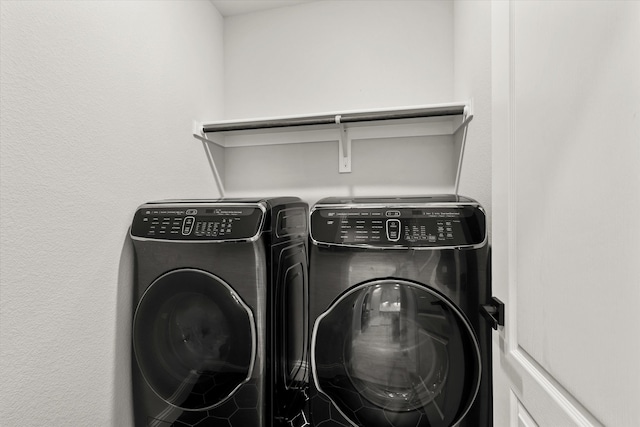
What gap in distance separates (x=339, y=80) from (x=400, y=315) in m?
1.49

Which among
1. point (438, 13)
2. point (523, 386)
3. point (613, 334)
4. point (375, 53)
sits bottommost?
point (523, 386)

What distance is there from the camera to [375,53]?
191 cm

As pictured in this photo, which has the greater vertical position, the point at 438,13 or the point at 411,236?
the point at 438,13

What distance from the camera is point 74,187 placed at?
42.2 inches

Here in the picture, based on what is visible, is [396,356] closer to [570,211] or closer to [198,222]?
[570,211]

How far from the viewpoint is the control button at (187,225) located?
122 cm

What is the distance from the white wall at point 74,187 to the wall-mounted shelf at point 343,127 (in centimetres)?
44

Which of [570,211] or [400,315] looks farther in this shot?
[400,315]

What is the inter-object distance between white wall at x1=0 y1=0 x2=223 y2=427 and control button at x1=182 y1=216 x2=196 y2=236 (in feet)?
0.89

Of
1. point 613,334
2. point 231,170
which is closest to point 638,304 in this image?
point 613,334

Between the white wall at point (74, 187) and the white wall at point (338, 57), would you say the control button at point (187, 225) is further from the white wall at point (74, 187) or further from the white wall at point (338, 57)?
the white wall at point (338, 57)

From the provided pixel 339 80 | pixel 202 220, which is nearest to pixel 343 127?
pixel 339 80

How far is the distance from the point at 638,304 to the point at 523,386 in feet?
1.37

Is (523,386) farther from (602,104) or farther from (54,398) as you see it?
(54,398)
